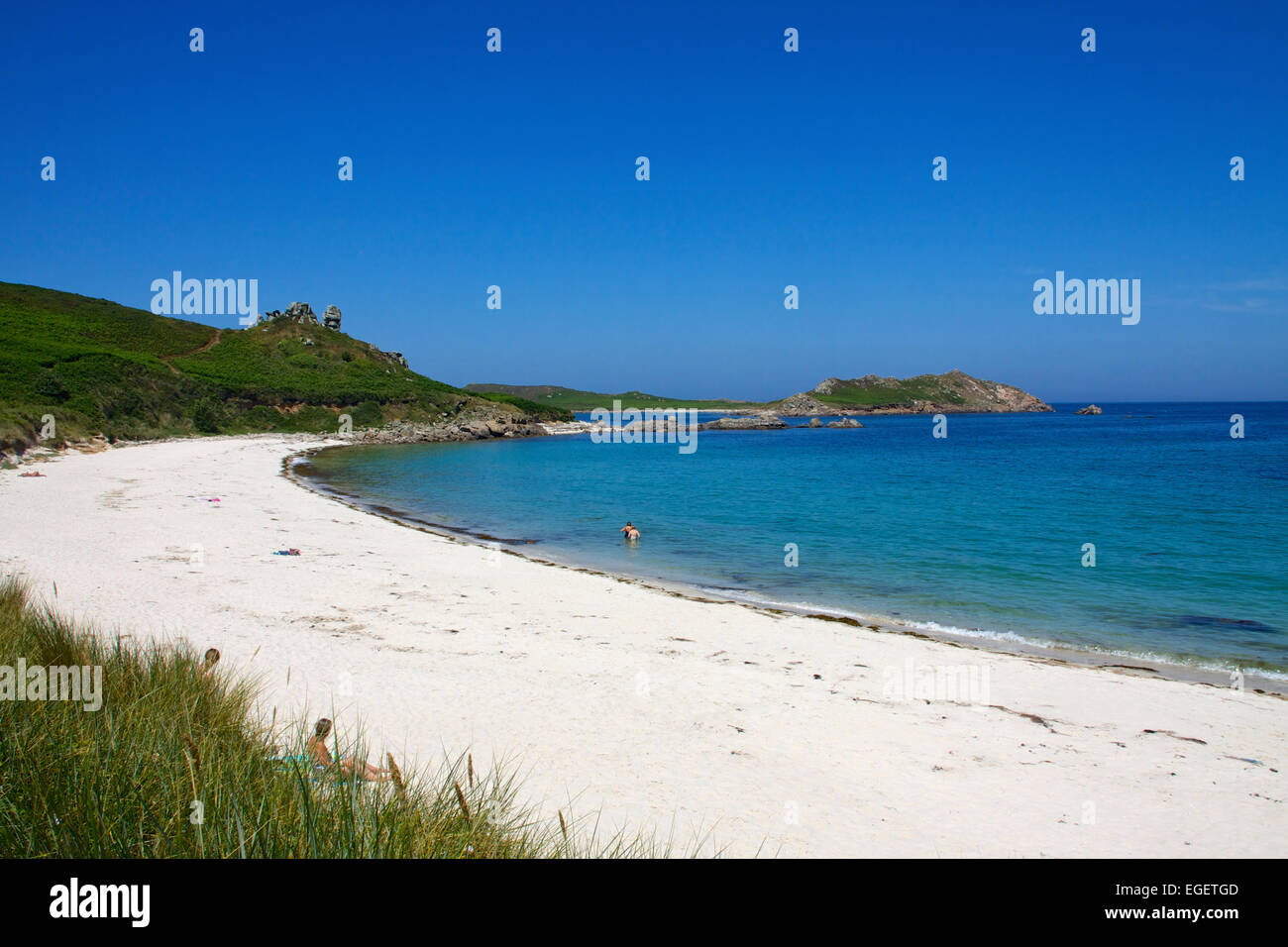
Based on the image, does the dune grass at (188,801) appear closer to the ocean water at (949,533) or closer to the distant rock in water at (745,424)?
the ocean water at (949,533)

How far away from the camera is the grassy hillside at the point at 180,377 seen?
4831 centimetres

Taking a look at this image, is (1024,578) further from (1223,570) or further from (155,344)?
(155,344)

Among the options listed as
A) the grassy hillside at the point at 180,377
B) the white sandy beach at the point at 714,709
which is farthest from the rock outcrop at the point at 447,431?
the white sandy beach at the point at 714,709

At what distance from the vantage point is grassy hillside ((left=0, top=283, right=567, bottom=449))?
48.3 metres

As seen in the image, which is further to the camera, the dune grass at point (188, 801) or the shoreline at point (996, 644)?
the shoreline at point (996, 644)

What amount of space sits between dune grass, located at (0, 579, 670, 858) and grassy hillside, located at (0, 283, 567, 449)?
36.5 m

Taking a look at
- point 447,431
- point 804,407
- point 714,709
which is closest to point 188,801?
point 714,709

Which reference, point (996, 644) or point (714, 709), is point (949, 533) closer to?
point (996, 644)

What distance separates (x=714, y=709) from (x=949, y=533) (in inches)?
680

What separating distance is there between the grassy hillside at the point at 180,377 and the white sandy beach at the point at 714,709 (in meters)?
28.7

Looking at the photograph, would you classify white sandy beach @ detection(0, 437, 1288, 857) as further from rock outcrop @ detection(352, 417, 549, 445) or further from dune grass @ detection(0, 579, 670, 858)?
rock outcrop @ detection(352, 417, 549, 445)

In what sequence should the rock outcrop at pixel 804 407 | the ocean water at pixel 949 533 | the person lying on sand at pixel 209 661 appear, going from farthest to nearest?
the rock outcrop at pixel 804 407, the ocean water at pixel 949 533, the person lying on sand at pixel 209 661

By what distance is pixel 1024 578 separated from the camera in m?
16.6

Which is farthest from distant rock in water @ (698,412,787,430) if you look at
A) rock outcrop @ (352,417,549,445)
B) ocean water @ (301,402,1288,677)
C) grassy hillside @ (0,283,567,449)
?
ocean water @ (301,402,1288,677)
